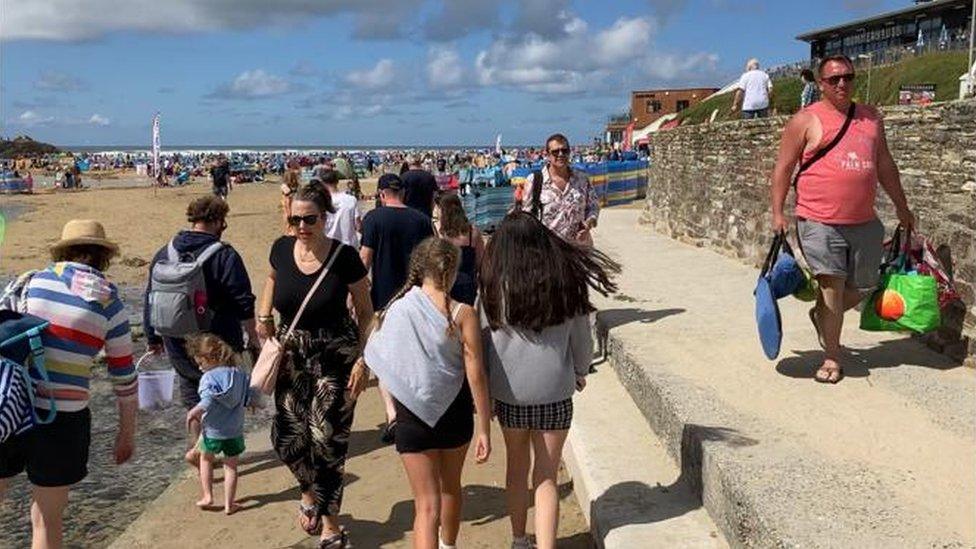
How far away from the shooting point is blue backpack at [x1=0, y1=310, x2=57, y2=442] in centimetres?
288

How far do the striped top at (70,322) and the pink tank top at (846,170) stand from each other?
3.65 m

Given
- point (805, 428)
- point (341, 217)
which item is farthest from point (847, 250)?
point (341, 217)

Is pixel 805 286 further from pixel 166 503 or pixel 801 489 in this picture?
pixel 166 503

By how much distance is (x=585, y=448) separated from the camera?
4.45 metres

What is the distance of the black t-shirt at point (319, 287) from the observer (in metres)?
3.88

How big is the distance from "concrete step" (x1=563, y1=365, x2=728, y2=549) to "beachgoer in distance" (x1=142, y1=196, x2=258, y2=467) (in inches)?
83.8

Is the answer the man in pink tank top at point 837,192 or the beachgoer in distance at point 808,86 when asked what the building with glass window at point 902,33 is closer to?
the beachgoer in distance at point 808,86

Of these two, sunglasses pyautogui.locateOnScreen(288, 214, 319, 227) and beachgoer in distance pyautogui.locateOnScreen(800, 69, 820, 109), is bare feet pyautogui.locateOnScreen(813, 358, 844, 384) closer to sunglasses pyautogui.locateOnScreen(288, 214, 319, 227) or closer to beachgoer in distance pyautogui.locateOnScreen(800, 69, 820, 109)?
sunglasses pyautogui.locateOnScreen(288, 214, 319, 227)

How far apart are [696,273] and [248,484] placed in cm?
549

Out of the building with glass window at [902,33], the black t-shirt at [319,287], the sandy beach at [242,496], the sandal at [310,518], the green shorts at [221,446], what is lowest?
the sandy beach at [242,496]

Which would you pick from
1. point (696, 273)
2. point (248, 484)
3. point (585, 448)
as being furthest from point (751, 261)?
point (248, 484)

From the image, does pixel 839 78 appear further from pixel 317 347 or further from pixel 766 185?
pixel 766 185

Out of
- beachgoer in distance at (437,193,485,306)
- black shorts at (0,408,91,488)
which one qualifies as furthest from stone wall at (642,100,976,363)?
black shorts at (0,408,91,488)

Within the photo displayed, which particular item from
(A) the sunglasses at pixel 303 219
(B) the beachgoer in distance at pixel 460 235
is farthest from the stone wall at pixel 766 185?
(A) the sunglasses at pixel 303 219
